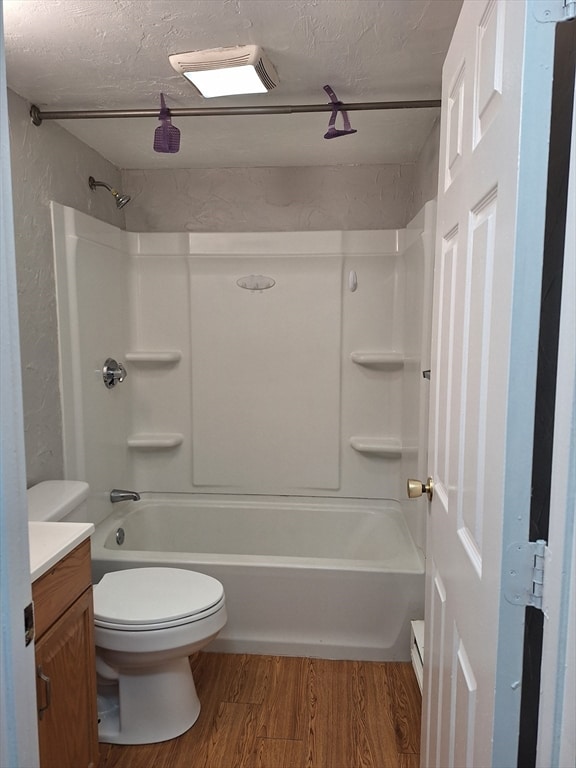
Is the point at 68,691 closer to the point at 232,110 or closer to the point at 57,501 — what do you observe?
the point at 57,501

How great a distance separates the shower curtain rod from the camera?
1815mm

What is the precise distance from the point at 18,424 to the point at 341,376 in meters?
2.22

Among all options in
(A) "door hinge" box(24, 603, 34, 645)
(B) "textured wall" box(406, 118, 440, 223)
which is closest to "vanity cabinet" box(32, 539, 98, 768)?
(A) "door hinge" box(24, 603, 34, 645)

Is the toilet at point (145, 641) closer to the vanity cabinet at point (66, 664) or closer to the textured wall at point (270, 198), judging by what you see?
the vanity cabinet at point (66, 664)

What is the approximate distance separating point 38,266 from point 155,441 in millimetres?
1213

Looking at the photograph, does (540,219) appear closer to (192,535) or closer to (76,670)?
(76,670)

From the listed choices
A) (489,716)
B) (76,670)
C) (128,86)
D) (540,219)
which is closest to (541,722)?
(489,716)

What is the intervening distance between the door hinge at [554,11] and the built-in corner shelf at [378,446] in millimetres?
2323

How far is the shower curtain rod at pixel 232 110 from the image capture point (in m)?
1.82

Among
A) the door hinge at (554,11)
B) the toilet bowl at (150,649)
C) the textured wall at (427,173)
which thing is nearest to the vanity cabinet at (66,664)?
the toilet bowl at (150,649)

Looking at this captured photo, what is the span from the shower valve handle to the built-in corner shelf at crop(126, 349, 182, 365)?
0.50ft

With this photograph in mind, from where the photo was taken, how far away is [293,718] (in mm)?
1875

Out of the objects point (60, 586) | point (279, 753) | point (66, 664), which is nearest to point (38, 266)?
point (60, 586)

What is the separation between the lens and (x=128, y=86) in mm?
1859
